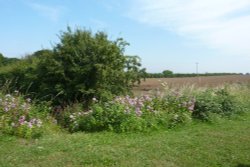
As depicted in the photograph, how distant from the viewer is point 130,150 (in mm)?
7293

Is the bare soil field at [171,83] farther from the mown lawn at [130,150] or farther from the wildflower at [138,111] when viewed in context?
the mown lawn at [130,150]

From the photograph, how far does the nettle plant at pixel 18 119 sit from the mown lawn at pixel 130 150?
306 millimetres

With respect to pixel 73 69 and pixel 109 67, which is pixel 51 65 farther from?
pixel 109 67

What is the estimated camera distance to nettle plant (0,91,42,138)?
8.09 m

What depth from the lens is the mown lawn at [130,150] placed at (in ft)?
21.5

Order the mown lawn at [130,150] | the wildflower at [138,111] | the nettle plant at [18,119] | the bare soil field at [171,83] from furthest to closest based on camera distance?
the bare soil field at [171,83] < the wildflower at [138,111] < the nettle plant at [18,119] < the mown lawn at [130,150]

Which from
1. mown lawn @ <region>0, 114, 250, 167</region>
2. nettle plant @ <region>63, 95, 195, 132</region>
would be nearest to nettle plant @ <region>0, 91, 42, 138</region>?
mown lawn @ <region>0, 114, 250, 167</region>

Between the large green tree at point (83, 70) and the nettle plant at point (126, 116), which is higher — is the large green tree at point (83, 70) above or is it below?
above

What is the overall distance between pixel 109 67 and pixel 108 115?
3406 mm

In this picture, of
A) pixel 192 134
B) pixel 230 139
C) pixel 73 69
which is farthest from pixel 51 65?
pixel 230 139

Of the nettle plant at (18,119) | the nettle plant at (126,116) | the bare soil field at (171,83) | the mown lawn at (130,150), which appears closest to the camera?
the mown lawn at (130,150)

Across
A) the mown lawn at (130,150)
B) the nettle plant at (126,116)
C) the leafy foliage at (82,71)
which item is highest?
the leafy foliage at (82,71)

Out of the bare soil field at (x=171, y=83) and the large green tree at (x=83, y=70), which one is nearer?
the large green tree at (x=83, y=70)

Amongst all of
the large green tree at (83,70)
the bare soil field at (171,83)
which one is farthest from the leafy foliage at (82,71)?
the bare soil field at (171,83)
